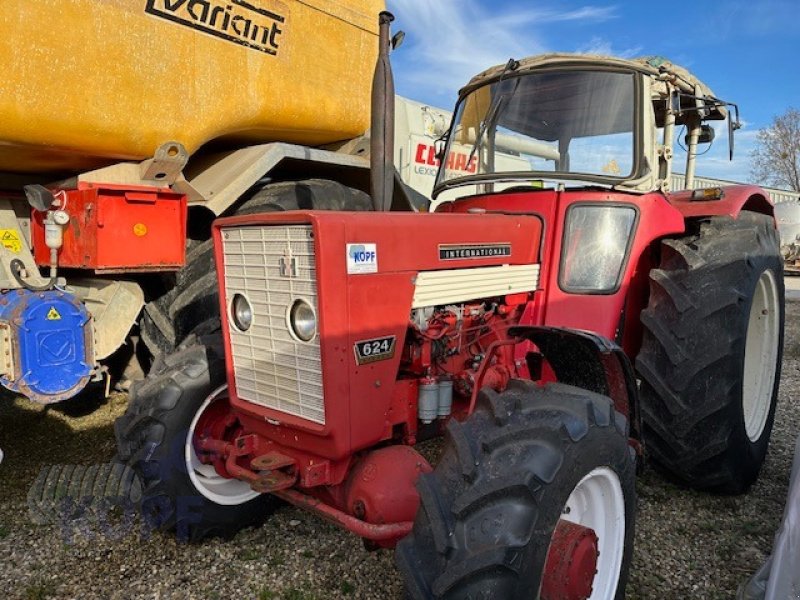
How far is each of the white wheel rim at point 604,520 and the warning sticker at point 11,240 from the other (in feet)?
9.78

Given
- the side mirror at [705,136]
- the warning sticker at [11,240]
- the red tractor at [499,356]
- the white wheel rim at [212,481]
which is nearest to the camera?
the red tractor at [499,356]

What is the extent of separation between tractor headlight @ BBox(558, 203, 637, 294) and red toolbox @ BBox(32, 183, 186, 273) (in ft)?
6.31

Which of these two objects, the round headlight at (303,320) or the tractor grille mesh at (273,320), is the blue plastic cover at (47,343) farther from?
the round headlight at (303,320)

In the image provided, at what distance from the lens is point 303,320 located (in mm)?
2105

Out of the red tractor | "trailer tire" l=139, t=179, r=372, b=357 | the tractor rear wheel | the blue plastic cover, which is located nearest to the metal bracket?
"trailer tire" l=139, t=179, r=372, b=357

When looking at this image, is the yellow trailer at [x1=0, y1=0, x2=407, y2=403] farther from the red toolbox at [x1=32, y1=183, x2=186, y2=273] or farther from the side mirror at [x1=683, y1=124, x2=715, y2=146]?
the side mirror at [x1=683, y1=124, x2=715, y2=146]

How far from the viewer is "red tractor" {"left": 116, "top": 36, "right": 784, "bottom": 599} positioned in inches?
73.4

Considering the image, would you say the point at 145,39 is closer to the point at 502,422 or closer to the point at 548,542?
the point at 502,422

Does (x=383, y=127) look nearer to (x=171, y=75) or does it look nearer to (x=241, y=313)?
(x=241, y=313)

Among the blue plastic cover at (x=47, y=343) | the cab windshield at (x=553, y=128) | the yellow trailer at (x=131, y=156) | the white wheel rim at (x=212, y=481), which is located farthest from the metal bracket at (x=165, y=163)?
the cab windshield at (x=553, y=128)

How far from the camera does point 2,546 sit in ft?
8.93

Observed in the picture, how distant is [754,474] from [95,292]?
138 inches

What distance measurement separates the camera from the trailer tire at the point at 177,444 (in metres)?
2.49

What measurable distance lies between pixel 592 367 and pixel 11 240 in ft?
9.66
